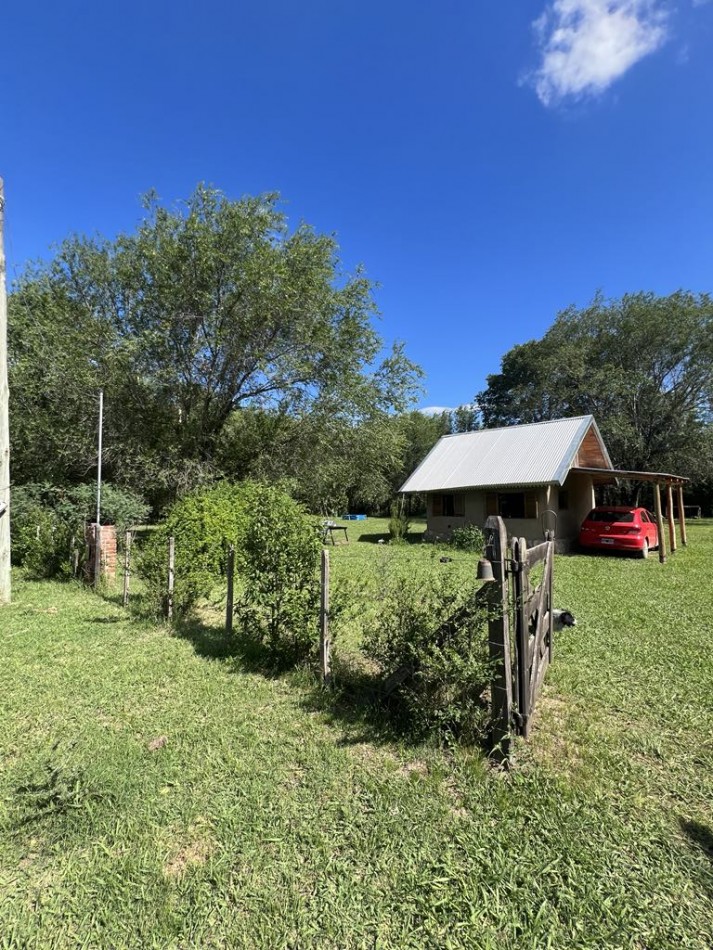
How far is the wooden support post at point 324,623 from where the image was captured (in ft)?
13.9

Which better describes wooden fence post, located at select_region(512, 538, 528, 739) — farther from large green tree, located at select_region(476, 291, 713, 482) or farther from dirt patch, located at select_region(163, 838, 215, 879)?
large green tree, located at select_region(476, 291, 713, 482)

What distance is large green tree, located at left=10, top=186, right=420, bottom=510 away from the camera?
14.2 metres

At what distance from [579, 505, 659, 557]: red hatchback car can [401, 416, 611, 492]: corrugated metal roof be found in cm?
181

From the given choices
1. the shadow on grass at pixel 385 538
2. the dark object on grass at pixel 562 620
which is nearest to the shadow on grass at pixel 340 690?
the dark object on grass at pixel 562 620

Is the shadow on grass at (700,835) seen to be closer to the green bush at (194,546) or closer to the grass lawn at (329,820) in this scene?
the grass lawn at (329,820)

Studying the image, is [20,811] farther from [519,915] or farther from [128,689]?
[519,915]

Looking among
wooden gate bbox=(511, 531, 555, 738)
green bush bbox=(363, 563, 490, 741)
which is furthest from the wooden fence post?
green bush bbox=(363, 563, 490, 741)

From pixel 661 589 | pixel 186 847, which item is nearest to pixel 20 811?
pixel 186 847

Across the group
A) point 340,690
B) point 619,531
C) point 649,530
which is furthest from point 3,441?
point 649,530

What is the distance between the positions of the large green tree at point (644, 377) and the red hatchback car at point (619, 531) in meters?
14.4

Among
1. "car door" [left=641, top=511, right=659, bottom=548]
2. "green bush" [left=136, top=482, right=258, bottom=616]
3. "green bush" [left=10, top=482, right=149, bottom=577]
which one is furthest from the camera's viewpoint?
"car door" [left=641, top=511, right=659, bottom=548]

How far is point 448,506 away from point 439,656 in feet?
50.3

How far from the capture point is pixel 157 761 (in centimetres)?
302

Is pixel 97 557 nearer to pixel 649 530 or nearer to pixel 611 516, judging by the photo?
pixel 611 516
